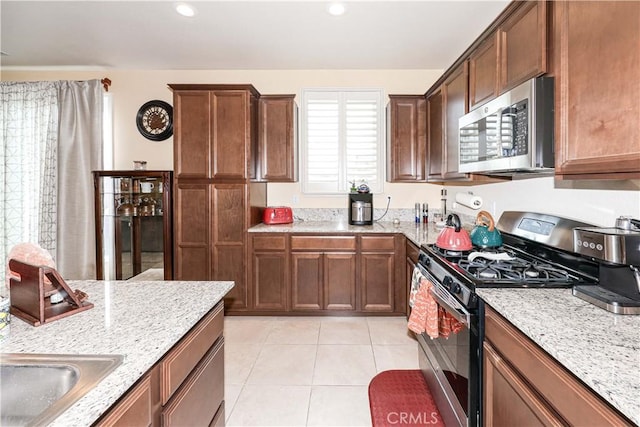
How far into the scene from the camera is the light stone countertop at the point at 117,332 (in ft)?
2.44

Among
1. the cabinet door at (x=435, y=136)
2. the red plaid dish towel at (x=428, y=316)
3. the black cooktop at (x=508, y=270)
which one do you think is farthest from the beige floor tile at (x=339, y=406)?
the cabinet door at (x=435, y=136)

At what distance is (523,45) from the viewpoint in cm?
167

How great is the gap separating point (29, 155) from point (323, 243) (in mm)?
3496

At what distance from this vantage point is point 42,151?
3.76 metres

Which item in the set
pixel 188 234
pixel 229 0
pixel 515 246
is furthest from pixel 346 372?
pixel 229 0

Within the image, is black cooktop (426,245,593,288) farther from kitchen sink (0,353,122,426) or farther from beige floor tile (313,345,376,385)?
kitchen sink (0,353,122,426)

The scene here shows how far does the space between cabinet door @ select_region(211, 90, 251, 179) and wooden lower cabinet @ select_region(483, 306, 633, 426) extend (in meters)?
2.67

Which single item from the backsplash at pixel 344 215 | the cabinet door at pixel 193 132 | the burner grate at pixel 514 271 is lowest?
the burner grate at pixel 514 271

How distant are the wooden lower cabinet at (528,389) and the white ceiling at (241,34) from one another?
2.43m

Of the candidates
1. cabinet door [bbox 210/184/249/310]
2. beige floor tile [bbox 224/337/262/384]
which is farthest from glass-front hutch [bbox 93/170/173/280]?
beige floor tile [bbox 224/337/262/384]

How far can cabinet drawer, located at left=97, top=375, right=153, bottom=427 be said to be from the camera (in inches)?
30.8

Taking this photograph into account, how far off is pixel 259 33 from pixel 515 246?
2.72 m

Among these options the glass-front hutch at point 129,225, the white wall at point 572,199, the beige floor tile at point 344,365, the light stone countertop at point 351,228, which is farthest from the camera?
the glass-front hutch at point 129,225

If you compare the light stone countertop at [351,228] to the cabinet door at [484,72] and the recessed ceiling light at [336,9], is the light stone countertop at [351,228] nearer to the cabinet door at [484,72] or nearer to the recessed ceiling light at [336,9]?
the cabinet door at [484,72]
